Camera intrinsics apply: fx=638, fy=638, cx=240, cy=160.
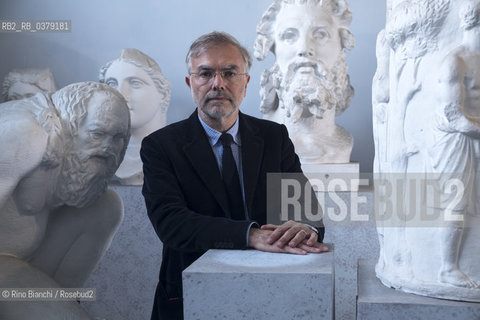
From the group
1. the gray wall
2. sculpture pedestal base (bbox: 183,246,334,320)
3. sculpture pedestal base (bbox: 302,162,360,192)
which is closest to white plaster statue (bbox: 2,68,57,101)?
the gray wall

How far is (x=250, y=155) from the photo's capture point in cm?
268

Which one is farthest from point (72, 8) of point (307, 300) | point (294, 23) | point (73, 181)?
point (307, 300)

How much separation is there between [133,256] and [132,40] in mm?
3557

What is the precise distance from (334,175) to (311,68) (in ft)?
3.06

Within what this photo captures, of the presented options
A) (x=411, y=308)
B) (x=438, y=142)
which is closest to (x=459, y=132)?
(x=438, y=142)

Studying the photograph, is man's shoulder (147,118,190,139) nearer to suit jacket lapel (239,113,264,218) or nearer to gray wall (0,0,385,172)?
suit jacket lapel (239,113,264,218)

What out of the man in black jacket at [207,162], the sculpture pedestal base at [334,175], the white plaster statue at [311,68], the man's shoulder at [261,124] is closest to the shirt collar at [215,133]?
the man in black jacket at [207,162]

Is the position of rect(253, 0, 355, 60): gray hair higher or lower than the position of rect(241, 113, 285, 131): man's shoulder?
higher

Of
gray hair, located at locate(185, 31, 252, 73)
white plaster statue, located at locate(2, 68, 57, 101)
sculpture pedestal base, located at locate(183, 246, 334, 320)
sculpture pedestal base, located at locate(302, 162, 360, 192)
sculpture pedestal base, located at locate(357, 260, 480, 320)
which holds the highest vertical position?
gray hair, located at locate(185, 31, 252, 73)

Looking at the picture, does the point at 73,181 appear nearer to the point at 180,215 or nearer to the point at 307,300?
the point at 180,215

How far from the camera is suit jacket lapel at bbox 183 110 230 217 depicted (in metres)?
2.56

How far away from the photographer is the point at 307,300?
1.88m

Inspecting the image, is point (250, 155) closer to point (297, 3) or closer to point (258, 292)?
point (258, 292)

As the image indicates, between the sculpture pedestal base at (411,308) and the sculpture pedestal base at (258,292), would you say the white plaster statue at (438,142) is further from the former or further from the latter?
the sculpture pedestal base at (258,292)
